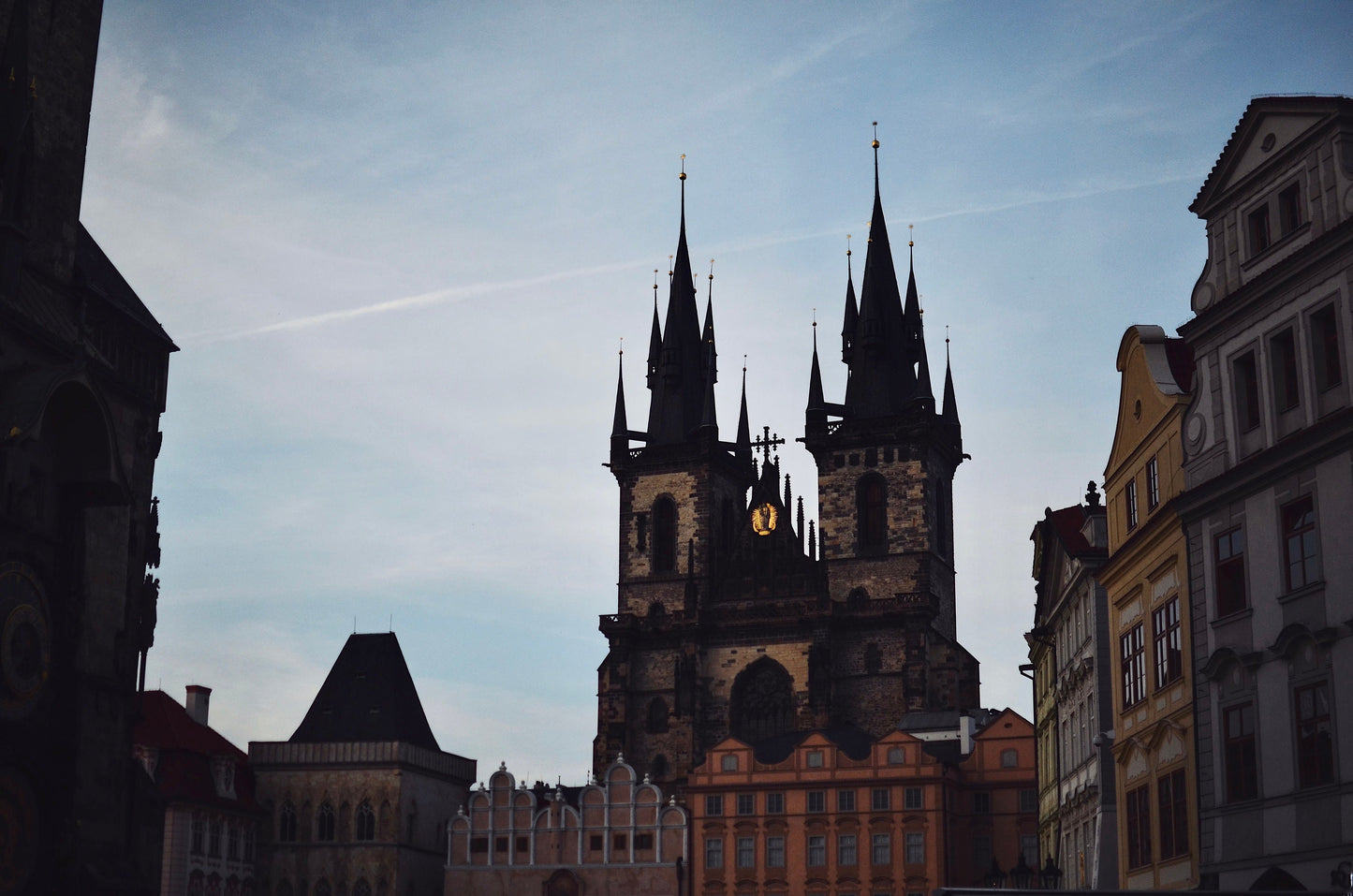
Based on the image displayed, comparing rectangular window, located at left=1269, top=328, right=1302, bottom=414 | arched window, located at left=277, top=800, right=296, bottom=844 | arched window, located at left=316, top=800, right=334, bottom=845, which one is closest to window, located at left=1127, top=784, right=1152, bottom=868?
rectangular window, located at left=1269, top=328, right=1302, bottom=414

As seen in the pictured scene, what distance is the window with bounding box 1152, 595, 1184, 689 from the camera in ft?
99.5

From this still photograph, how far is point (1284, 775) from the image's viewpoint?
25547mm

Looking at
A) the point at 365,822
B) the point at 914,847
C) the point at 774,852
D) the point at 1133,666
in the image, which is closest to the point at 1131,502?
the point at 1133,666

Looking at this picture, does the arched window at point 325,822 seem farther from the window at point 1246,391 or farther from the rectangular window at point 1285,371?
the rectangular window at point 1285,371

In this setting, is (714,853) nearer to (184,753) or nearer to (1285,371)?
(184,753)

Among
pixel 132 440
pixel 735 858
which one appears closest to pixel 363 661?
pixel 735 858

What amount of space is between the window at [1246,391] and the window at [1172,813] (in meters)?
6.21

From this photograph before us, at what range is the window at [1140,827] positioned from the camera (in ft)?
105

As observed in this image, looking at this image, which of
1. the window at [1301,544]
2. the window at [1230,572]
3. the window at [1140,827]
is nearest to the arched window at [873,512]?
the window at [1140,827]

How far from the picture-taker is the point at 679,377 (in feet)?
325

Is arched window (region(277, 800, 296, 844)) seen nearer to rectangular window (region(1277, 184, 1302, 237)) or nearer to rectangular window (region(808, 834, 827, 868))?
rectangular window (region(808, 834, 827, 868))

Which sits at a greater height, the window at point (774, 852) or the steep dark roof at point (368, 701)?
the steep dark roof at point (368, 701)

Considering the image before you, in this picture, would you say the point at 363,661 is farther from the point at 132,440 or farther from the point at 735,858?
the point at 132,440

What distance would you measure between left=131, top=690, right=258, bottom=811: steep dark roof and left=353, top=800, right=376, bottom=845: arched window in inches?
191
